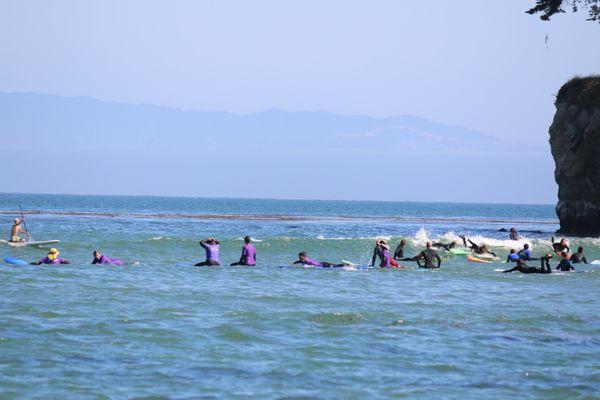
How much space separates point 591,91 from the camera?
70500mm

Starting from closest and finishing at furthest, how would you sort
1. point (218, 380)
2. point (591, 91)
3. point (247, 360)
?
point (218, 380) → point (247, 360) → point (591, 91)

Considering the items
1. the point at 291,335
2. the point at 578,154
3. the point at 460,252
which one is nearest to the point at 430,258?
the point at 460,252

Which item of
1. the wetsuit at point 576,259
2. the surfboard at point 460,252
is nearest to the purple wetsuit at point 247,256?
the surfboard at point 460,252

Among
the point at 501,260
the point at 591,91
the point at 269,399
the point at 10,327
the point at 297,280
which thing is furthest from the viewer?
the point at 591,91

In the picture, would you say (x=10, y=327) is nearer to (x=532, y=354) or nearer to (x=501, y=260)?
(x=532, y=354)

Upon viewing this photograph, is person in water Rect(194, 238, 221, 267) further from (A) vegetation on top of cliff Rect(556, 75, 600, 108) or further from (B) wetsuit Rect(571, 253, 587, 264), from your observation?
(A) vegetation on top of cliff Rect(556, 75, 600, 108)

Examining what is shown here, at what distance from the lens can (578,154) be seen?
68750mm

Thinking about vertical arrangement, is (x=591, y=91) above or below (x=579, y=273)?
above

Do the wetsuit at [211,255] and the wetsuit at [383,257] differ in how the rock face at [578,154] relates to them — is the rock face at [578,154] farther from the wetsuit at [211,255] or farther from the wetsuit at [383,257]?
the wetsuit at [211,255]

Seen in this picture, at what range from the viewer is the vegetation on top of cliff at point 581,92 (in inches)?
2749

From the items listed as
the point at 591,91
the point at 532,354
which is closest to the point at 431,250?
the point at 532,354

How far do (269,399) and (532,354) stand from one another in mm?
6727

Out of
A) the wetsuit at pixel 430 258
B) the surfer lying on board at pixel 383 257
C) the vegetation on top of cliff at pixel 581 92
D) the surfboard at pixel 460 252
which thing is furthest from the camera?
the vegetation on top of cliff at pixel 581 92

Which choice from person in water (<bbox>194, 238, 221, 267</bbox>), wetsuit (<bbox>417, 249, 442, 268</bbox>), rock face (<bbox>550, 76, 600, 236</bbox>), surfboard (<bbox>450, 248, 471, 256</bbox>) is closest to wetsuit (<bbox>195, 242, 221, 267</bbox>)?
person in water (<bbox>194, 238, 221, 267</bbox>)
